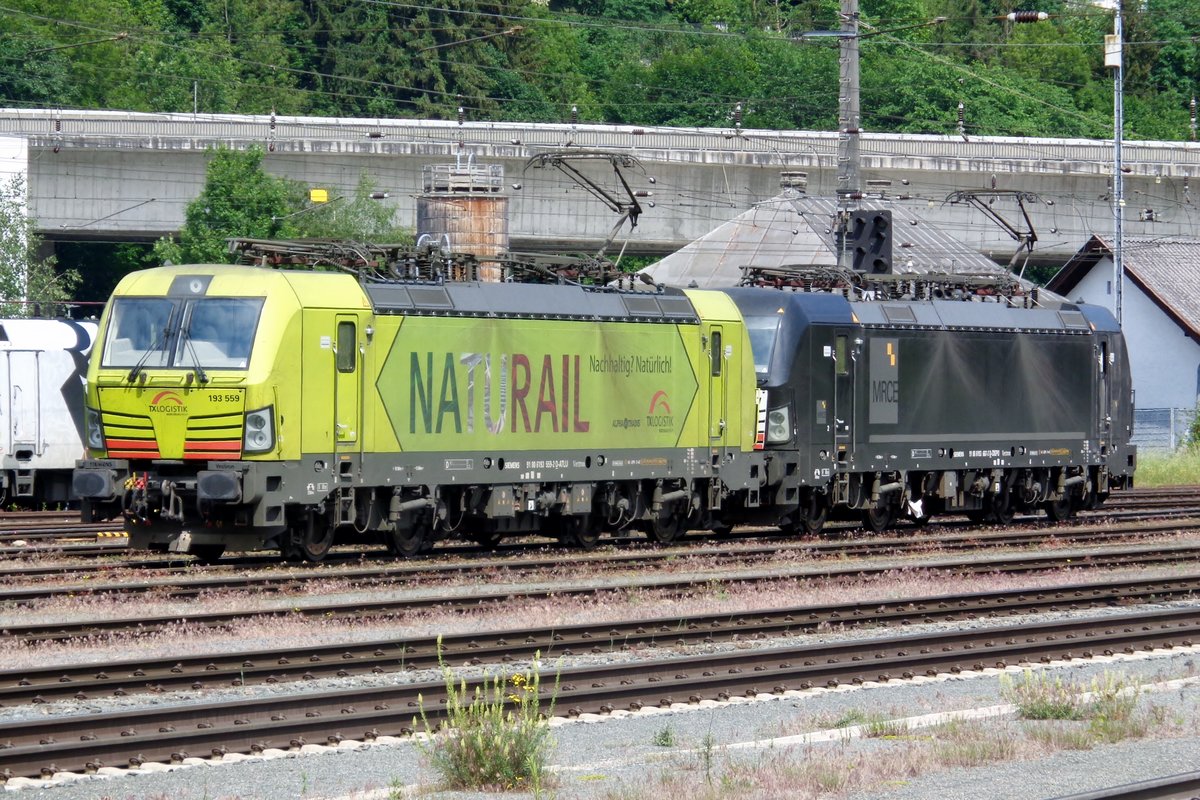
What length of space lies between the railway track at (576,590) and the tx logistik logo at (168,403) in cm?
280

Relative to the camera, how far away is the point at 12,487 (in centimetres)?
3020

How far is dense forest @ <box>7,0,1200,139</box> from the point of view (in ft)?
256

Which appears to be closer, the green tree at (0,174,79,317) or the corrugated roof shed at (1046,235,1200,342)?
the green tree at (0,174,79,317)

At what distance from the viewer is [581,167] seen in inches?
2140

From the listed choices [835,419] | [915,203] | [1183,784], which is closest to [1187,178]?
[915,203]

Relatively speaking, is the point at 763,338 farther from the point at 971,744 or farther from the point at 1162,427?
the point at 1162,427

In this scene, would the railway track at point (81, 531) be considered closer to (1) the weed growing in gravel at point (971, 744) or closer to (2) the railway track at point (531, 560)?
(2) the railway track at point (531, 560)

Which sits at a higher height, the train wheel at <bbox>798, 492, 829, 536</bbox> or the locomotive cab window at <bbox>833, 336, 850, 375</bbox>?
the locomotive cab window at <bbox>833, 336, 850, 375</bbox>

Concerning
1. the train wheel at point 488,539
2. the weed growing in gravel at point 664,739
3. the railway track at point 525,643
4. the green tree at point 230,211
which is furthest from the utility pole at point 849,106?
the green tree at point 230,211

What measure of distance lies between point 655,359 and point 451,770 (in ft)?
45.9

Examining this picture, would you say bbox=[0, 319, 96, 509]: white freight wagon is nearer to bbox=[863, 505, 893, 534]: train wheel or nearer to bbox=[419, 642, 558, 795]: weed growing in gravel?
bbox=[863, 505, 893, 534]: train wheel

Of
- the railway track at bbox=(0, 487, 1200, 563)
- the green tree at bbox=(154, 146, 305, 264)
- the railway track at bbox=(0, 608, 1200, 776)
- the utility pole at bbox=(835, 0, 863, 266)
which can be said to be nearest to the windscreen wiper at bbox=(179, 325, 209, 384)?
the railway track at bbox=(0, 487, 1200, 563)

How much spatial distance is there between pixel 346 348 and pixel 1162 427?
121 ft

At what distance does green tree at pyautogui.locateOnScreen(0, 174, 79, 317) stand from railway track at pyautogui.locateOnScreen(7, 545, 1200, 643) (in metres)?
27.2
